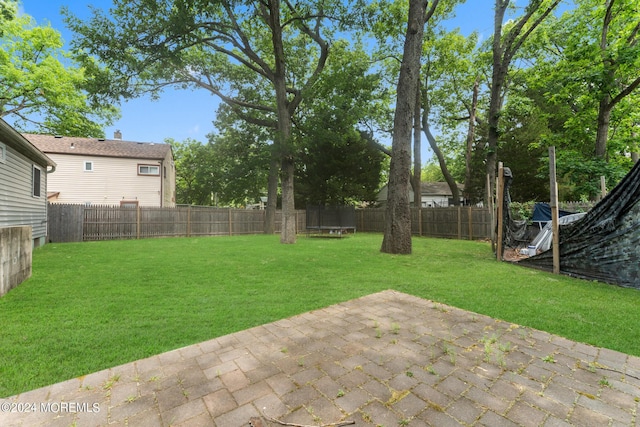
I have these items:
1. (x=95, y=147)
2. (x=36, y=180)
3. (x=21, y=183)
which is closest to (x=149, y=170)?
(x=95, y=147)

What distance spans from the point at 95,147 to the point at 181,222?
8202 mm

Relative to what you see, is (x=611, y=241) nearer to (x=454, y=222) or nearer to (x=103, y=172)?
(x=454, y=222)

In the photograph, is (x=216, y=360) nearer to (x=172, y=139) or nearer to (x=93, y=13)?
(x=93, y=13)

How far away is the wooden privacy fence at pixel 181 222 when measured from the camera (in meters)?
12.1

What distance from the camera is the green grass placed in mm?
2475

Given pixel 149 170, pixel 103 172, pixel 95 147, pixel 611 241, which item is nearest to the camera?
pixel 611 241

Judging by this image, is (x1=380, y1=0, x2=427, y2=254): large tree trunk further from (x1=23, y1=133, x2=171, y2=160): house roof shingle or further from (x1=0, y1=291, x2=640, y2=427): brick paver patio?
(x1=23, y1=133, x2=171, y2=160): house roof shingle

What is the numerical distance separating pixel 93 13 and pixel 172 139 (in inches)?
967

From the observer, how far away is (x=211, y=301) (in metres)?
3.81

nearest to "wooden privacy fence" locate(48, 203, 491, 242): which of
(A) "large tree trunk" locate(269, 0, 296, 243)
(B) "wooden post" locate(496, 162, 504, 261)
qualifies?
(A) "large tree trunk" locate(269, 0, 296, 243)

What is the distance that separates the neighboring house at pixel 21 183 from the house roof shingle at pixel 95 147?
725 cm

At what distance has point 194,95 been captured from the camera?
14953 millimetres

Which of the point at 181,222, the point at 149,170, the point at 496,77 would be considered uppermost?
the point at 496,77

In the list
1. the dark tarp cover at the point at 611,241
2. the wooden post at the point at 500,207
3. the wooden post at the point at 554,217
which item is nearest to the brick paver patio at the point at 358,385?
the dark tarp cover at the point at 611,241
